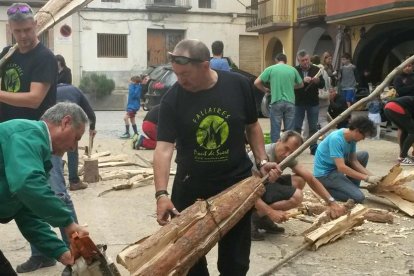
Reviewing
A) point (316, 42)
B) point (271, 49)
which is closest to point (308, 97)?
point (316, 42)

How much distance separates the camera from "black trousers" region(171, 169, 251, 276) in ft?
12.9

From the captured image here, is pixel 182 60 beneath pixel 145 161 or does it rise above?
above

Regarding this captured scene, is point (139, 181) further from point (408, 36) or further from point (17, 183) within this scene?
point (408, 36)

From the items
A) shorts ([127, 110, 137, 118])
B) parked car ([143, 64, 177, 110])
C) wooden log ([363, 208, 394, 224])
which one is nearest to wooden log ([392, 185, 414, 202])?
wooden log ([363, 208, 394, 224])

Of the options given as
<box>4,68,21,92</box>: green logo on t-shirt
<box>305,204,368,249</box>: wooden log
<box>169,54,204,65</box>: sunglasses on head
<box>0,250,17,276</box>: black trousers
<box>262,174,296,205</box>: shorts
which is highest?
<box>169,54,204,65</box>: sunglasses on head

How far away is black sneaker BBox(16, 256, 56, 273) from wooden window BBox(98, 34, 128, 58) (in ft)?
88.0

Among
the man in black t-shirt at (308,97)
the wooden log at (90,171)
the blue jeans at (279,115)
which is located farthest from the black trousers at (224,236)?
the man in black t-shirt at (308,97)

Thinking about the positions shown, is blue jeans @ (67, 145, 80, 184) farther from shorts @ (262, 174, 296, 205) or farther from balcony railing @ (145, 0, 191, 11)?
balcony railing @ (145, 0, 191, 11)

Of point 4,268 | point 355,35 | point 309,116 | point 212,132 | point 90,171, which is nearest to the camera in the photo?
point 4,268

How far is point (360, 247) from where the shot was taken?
5.69 metres

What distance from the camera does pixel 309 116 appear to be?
11.0 meters

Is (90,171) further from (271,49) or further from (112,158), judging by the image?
(271,49)

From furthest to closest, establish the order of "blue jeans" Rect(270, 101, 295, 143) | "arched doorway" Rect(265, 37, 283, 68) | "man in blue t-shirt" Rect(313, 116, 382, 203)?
"arched doorway" Rect(265, 37, 283, 68) → "blue jeans" Rect(270, 101, 295, 143) → "man in blue t-shirt" Rect(313, 116, 382, 203)

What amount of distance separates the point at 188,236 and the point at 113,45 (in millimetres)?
28799
